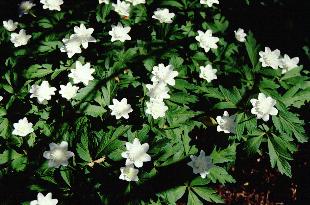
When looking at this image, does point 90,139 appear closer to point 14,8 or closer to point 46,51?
point 46,51

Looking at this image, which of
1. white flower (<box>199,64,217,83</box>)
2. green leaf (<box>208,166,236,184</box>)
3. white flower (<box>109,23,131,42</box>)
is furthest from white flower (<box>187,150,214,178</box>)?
white flower (<box>109,23,131,42</box>)

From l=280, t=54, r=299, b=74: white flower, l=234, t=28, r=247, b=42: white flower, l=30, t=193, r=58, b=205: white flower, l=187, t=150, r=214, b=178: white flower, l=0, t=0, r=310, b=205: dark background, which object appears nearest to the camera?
l=30, t=193, r=58, b=205: white flower

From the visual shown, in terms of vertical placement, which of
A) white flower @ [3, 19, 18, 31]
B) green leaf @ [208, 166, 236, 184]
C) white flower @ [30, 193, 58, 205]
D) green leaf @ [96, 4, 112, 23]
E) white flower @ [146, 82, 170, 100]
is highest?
green leaf @ [96, 4, 112, 23]

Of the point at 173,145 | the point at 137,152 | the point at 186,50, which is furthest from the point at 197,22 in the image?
the point at 137,152

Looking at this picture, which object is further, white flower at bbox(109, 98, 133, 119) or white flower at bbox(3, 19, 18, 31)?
white flower at bbox(3, 19, 18, 31)

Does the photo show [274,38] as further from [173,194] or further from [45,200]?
[45,200]

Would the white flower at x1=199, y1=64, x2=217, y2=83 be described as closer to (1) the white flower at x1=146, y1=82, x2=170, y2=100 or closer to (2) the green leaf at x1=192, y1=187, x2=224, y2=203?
(1) the white flower at x1=146, y1=82, x2=170, y2=100

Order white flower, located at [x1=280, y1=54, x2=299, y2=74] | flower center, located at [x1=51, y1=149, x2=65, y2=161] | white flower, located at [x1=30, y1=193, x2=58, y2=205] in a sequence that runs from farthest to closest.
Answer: white flower, located at [x1=280, y1=54, x2=299, y2=74] < flower center, located at [x1=51, y1=149, x2=65, y2=161] < white flower, located at [x1=30, y1=193, x2=58, y2=205]

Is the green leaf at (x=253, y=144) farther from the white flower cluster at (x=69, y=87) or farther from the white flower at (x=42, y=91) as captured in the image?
the white flower at (x=42, y=91)
